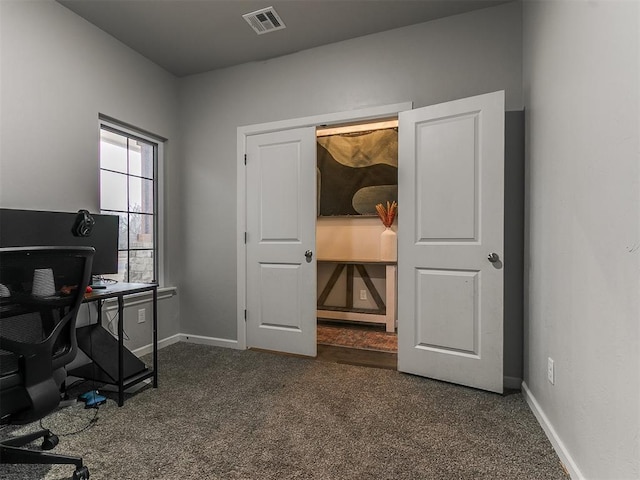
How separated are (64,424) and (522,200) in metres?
3.16

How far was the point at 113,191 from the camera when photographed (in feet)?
9.80

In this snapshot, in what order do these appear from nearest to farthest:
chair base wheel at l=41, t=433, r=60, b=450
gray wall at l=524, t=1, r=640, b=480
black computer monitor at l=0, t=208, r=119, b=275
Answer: gray wall at l=524, t=1, r=640, b=480 < chair base wheel at l=41, t=433, r=60, b=450 < black computer monitor at l=0, t=208, r=119, b=275

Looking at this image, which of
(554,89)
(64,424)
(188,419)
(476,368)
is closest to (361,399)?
(476,368)

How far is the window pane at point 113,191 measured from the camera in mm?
2891

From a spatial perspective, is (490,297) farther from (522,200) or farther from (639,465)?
(639,465)

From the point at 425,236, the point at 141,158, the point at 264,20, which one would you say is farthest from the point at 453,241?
the point at 141,158

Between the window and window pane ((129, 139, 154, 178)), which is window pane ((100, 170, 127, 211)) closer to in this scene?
the window

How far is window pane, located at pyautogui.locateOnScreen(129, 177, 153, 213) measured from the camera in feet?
10.4

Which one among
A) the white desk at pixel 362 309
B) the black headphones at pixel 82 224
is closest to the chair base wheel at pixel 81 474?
the black headphones at pixel 82 224

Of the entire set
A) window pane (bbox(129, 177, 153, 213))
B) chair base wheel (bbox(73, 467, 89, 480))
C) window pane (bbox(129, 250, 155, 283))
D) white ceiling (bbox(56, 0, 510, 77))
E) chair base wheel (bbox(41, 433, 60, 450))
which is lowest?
chair base wheel (bbox(41, 433, 60, 450))

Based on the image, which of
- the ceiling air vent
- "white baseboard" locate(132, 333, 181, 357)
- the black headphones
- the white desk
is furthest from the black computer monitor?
the white desk

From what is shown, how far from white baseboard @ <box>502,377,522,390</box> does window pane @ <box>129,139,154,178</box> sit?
11.5 ft

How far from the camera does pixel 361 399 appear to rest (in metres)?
2.19

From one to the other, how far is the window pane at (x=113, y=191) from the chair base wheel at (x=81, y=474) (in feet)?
6.82
